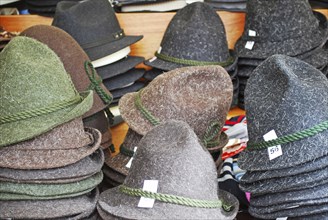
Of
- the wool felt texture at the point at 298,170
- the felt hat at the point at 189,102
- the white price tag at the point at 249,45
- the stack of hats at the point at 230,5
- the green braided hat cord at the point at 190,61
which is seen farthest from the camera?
the stack of hats at the point at 230,5

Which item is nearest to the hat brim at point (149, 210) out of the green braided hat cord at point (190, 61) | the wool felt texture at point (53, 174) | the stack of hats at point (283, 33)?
the wool felt texture at point (53, 174)

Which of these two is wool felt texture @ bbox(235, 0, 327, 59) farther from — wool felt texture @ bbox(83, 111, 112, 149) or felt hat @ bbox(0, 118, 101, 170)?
felt hat @ bbox(0, 118, 101, 170)

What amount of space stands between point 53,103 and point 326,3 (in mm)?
1798

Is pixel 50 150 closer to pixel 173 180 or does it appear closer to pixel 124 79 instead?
pixel 173 180

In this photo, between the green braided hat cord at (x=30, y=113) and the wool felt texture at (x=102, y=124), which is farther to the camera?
the wool felt texture at (x=102, y=124)

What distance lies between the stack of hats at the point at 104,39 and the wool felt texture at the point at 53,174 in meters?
0.83

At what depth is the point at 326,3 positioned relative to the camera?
2.91 meters

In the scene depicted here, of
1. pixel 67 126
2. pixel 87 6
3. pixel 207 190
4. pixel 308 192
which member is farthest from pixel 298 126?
pixel 87 6

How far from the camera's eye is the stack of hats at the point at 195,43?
2.36m

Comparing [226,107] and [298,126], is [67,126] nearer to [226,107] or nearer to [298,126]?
[226,107]

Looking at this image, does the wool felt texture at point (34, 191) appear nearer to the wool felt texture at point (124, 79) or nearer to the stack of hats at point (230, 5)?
the wool felt texture at point (124, 79)

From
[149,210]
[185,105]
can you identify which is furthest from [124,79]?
[149,210]

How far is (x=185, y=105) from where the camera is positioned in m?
1.73

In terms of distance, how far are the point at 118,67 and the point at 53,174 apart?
3.25ft
